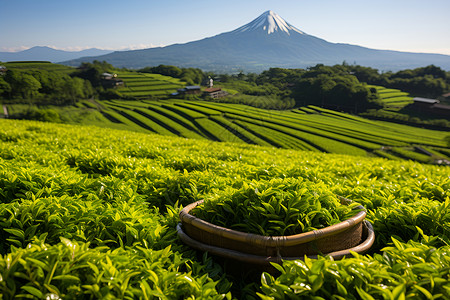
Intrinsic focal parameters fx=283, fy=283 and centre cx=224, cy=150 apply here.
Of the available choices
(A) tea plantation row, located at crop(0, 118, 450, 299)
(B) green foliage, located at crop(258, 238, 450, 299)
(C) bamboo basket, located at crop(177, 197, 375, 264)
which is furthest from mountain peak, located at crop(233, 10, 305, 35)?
(B) green foliage, located at crop(258, 238, 450, 299)

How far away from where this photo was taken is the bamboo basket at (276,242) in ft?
7.22

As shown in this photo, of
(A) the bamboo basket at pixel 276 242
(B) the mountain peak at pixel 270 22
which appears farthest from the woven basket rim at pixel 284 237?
(B) the mountain peak at pixel 270 22

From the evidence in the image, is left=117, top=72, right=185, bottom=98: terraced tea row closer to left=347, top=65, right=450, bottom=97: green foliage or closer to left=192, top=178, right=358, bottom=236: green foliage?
left=192, top=178, right=358, bottom=236: green foliage

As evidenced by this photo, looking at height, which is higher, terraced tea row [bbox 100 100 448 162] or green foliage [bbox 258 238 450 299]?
green foliage [bbox 258 238 450 299]

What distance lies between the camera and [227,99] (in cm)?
985

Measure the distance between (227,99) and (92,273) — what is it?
27.8 feet

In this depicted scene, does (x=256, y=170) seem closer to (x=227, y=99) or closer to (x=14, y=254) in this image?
(x=14, y=254)

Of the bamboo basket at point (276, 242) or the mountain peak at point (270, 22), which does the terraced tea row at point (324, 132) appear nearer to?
the mountain peak at point (270, 22)

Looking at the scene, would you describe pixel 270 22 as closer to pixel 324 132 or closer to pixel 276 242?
pixel 276 242

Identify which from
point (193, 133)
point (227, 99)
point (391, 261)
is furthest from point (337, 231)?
point (193, 133)

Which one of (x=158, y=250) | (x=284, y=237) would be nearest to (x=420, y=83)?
(x=284, y=237)

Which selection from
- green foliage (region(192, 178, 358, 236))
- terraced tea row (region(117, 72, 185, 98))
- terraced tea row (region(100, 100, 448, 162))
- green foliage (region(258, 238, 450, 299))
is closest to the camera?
green foliage (region(258, 238, 450, 299))

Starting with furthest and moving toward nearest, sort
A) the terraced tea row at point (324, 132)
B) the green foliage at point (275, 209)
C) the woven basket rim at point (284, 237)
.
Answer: the terraced tea row at point (324, 132) < the green foliage at point (275, 209) < the woven basket rim at point (284, 237)

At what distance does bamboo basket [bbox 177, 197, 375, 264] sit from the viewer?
2201 mm
